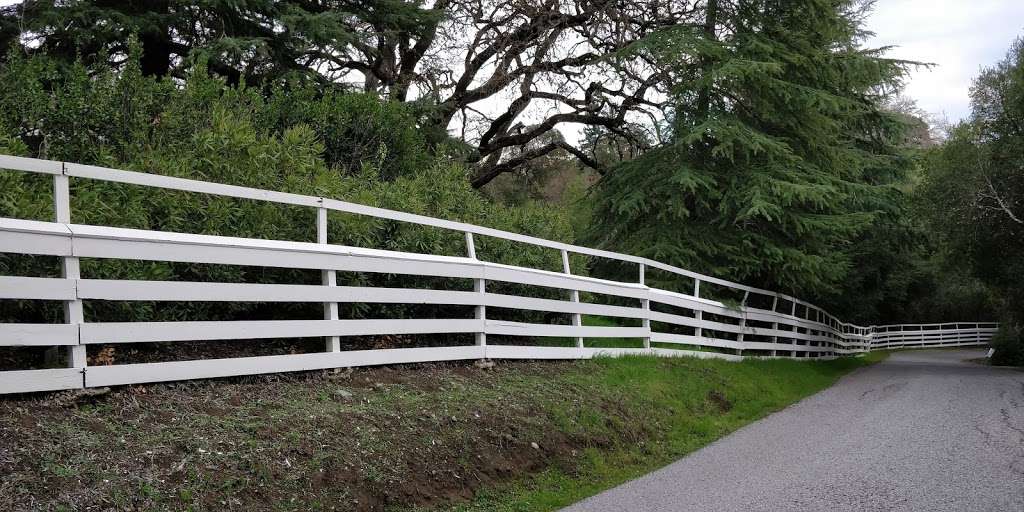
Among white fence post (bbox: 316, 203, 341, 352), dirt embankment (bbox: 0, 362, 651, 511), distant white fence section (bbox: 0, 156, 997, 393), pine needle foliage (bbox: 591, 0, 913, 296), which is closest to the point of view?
dirt embankment (bbox: 0, 362, 651, 511)

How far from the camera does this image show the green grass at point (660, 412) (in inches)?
234

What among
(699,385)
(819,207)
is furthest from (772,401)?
(819,207)

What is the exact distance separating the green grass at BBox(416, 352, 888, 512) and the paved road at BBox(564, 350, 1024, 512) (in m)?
0.23

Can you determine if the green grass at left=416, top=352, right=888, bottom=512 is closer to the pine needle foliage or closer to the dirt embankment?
the dirt embankment

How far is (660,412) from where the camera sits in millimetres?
8797

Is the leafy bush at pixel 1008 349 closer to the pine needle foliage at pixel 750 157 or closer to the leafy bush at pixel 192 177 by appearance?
the pine needle foliage at pixel 750 157

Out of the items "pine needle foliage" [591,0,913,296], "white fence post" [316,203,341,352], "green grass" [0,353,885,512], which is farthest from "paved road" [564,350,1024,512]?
"pine needle foliage" [591,0,913,296]

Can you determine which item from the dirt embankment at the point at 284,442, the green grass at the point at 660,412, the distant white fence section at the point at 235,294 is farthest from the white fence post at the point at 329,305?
the green grass at the point at 660,412

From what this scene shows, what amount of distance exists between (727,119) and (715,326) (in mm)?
3830

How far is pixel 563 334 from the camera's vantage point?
30.9ft

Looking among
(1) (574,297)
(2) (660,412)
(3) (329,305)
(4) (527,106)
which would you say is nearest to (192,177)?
(3) (329,305)

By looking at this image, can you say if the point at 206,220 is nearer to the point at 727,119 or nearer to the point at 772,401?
the point at 772,401

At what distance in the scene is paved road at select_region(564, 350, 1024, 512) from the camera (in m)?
5.72

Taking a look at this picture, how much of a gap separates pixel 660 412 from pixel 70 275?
6.03m
